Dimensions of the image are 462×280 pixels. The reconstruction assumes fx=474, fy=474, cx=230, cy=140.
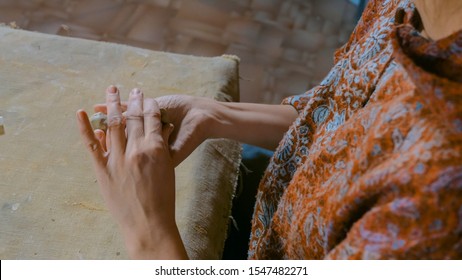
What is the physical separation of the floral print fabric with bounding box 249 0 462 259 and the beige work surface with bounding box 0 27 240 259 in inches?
8.9

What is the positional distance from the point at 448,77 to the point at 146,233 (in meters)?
0.40

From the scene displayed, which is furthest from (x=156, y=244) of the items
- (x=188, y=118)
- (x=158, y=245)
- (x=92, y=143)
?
(x=188, y=118)

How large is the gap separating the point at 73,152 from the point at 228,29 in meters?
1.40

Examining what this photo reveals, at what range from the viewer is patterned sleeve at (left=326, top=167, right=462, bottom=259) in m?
0.40

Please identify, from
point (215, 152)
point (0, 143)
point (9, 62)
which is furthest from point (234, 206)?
point (9, 62)

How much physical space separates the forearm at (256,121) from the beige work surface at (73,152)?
10 cm

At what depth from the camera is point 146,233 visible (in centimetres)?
61

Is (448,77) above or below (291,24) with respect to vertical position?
above

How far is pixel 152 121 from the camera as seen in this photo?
0.69 m

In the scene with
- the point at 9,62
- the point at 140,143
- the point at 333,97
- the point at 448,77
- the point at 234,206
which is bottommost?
the point at 234,206

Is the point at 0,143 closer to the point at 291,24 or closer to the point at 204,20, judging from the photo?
the point at 204,20
